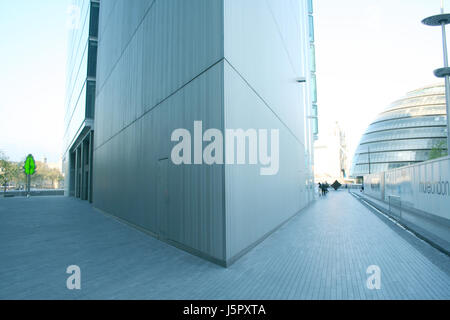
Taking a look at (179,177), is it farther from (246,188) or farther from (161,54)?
(161,54)

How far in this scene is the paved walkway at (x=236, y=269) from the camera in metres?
4.00

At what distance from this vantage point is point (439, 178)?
411 inches

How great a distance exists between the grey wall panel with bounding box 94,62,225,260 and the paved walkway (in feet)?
1.96

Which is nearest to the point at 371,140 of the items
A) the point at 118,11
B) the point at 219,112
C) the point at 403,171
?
the point at 403,171

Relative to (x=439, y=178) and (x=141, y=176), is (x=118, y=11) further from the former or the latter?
(x=439, y=178)

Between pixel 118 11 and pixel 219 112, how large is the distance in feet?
40.7

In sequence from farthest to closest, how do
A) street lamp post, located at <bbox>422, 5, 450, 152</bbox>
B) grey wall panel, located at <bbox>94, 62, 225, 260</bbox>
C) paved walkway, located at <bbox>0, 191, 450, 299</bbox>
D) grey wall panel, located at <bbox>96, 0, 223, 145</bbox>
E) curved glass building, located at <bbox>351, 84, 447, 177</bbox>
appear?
curved glass building, located at <bbox>351, 84, 447, 177</bbox>, street lamp post, located at <bbox>422, 5, 450, 152</bbox>, grey wall panel, located at <bbox>96, 0, 223, 145</bbox>, grey wall panel, located at <bbox>94, 62, 225, 260</bbox>, paved walkway, located at <bbox>0, 191, 450, 299</bbox>

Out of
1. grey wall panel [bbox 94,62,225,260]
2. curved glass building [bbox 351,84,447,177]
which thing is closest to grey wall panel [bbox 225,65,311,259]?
grey wall panel [bbox 94,62,225,260]

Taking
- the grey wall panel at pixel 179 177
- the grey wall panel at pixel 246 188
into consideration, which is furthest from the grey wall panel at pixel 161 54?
the grey wall panel at pixel 246 188

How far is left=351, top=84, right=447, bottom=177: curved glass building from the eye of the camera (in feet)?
183

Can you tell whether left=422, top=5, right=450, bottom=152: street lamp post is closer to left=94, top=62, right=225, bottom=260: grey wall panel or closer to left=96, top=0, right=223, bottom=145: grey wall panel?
left=96, top=0, right=223, bottom=145: grey wall panel

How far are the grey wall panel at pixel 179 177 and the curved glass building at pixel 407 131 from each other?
5855 cm

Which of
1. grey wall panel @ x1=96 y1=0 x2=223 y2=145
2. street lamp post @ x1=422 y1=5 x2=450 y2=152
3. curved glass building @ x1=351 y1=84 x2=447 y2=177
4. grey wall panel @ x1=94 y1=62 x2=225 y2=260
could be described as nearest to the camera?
grey wall panel @ x1=94 y1=62 x2=225 y2=260

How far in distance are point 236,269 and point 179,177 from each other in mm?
2797
